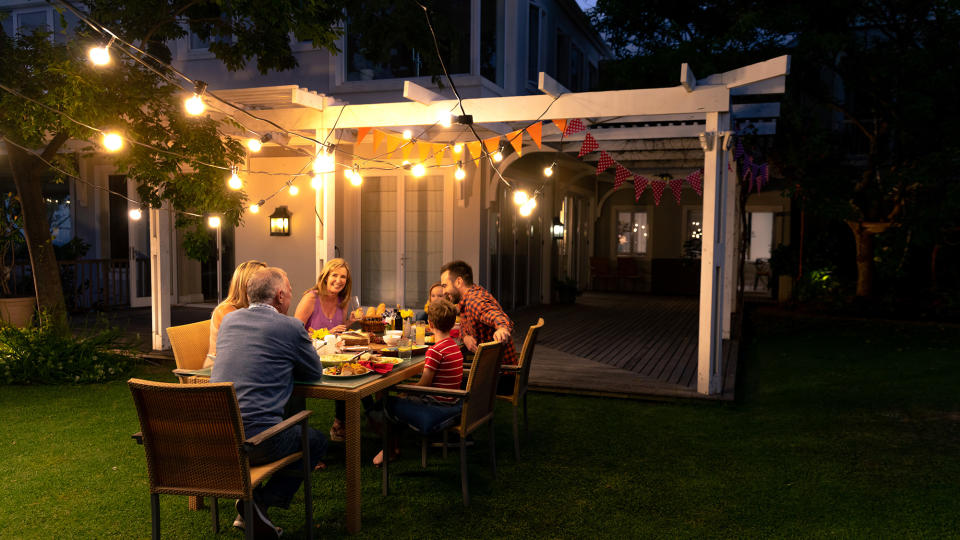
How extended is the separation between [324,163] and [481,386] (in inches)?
124

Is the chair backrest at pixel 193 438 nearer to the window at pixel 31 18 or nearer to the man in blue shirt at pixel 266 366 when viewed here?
the man in blue shirt at pixel 266 366

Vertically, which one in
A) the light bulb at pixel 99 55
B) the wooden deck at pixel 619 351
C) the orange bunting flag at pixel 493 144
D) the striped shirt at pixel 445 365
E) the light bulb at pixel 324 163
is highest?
the orange bunting flag at pixel 493 144

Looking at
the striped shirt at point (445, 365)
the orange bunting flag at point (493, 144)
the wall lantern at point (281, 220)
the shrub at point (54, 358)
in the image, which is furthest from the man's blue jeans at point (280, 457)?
the wall lantern at point (281, 220)

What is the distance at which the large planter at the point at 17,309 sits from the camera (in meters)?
7.77

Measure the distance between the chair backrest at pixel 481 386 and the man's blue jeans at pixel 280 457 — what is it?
2.51ft

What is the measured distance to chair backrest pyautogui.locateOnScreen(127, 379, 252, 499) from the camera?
2516 millimetres

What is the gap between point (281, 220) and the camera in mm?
9625

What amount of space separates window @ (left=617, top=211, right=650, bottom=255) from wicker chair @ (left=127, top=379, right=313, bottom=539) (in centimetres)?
1524

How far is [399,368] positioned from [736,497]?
6.51ft

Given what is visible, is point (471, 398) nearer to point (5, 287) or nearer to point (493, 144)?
point (493, 144)

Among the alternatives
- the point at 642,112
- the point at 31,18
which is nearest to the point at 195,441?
the point at 642,112

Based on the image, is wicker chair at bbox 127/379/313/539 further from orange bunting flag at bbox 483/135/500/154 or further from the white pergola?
orange bunting flag at bbox 483/135/500/154

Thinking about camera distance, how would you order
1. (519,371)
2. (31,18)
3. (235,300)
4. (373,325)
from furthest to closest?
Answer: (31,18), (373,325), (519,371), (235,300)

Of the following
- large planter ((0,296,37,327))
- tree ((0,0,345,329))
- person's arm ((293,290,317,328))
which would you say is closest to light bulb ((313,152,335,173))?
tree ((0,0,345,329))
